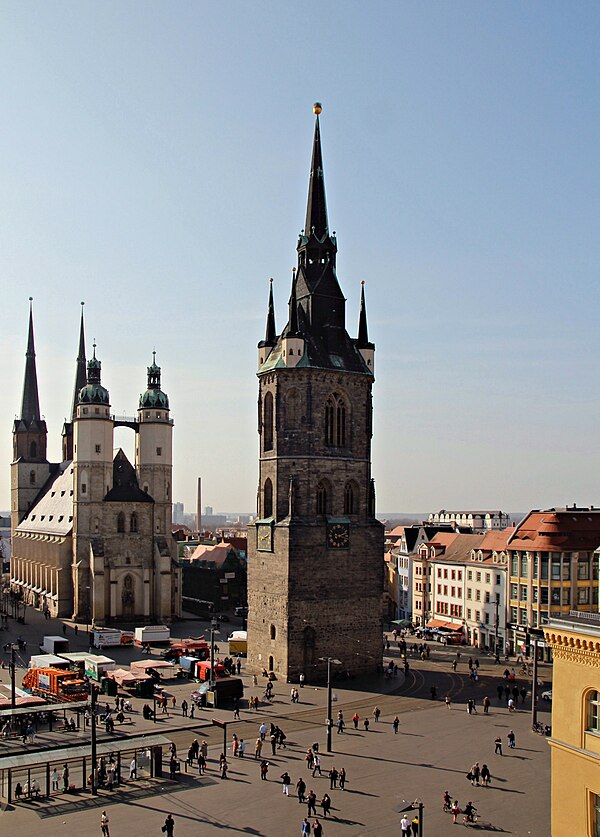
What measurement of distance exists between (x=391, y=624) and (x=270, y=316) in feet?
131

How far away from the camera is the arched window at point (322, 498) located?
194ft

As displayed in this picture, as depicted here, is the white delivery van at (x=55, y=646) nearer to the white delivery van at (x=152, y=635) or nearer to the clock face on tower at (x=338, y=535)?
the white delivery van at (x=152, y=635)

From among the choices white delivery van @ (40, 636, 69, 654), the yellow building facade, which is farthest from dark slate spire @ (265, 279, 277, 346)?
the yellow building facade

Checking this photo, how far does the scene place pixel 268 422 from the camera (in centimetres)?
6081

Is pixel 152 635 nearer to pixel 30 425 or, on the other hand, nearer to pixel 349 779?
pixel 349 779

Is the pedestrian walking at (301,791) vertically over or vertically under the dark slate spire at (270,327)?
under

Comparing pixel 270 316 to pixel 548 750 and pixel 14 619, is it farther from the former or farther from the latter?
pixel 14 619

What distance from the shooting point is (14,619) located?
88938 mm

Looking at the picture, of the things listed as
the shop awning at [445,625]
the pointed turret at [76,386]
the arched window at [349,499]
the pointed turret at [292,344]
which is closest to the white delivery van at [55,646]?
the arched window at [349,499]

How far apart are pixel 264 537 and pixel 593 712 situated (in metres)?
35.7

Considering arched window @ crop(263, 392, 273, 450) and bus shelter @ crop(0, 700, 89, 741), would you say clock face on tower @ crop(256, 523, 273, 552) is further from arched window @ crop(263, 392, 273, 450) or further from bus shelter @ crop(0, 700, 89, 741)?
bus shelter @ crop(0, 700, 89, 741)

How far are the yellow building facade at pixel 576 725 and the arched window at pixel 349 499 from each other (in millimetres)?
33918

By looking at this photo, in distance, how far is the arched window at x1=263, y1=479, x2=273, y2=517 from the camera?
6016cm

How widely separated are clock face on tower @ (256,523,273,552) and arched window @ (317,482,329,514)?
138 inches
